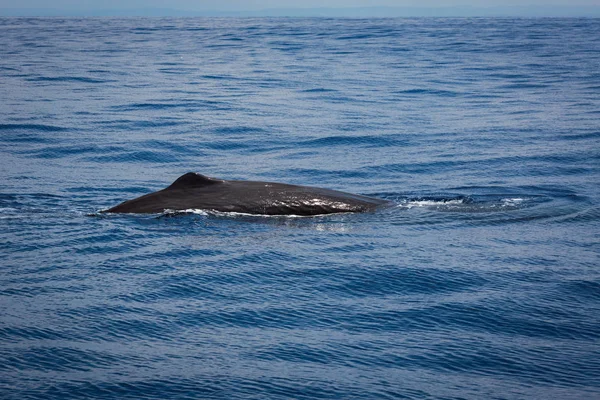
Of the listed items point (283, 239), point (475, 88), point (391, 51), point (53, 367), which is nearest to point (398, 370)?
point (53, 367)

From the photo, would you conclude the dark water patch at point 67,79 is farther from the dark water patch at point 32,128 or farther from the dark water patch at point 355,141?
the dark water patch at point 355,141

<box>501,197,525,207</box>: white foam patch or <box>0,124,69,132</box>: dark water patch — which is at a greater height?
<box>501,197,525,207</box>: white foam patch


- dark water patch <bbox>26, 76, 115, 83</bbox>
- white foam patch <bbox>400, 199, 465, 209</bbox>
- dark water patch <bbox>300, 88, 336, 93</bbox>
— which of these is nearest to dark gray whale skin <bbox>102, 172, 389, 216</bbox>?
white foam patch <bbox>400, 199, 465, 209</bbox>

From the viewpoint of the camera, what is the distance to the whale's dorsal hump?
10250 millimetres

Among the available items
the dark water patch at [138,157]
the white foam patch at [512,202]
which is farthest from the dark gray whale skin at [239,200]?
the dark water patch at [138,157]

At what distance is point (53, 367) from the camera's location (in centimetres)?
584

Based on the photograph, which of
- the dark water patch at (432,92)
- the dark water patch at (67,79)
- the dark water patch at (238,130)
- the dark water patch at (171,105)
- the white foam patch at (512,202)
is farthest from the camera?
the dark water patch at (67,79)

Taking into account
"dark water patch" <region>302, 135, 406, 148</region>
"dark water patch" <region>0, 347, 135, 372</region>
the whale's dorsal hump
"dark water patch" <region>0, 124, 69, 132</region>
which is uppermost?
the whale's dorsal hump

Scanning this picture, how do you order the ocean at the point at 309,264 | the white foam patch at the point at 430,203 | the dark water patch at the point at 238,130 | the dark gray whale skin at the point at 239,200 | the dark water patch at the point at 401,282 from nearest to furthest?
the ocean at the point at 309,264
the dark water patch at the point at 401,282
the dark gray whale skin at the point at 239,200
the white foam patch at the point at 430,203
the dark water patch at the point at 238,130

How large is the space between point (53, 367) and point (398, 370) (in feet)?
6.86

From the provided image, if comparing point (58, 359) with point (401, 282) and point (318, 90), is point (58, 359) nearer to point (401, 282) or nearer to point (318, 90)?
point (401, 282)

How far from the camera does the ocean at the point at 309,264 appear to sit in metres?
5.82

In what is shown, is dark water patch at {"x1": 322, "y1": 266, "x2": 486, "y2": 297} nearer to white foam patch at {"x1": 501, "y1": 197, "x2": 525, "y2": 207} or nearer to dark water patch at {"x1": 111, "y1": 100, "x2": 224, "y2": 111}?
white foam patch at {"x1": 501, "y1": 197, "x2": 525, "y2": 207}

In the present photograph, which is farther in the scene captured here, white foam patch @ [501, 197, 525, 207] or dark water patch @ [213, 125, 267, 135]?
dark water patch @ [213, 125, 267, 135]
